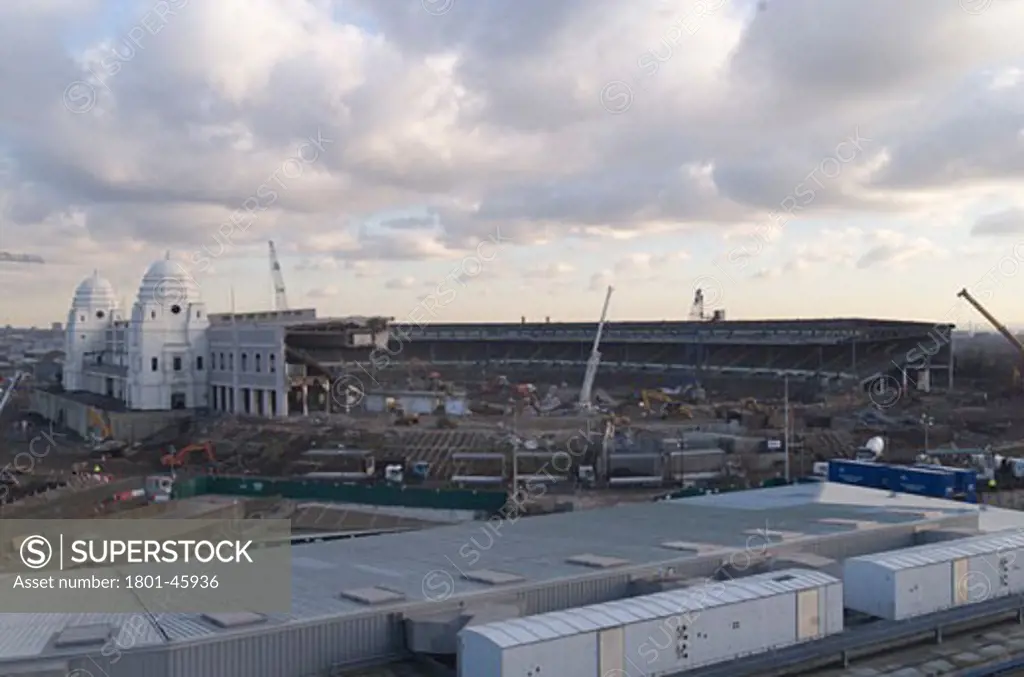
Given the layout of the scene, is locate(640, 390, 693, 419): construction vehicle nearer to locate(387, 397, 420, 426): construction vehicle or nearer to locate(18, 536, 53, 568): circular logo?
locate(387, 397, 420, 426): construction vehicle

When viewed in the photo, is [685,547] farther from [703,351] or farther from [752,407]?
[703,351]

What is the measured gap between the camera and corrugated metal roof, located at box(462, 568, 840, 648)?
364 inches

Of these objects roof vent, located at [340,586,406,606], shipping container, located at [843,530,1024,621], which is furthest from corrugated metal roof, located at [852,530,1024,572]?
roof vent, located at [340,586,406,606]

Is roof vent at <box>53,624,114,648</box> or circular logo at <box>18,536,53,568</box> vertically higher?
roof vent at <box>53,624,114,648</box>

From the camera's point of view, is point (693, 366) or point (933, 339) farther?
point (693, 366)

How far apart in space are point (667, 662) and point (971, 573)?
16.7ft

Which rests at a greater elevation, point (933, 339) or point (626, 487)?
point (933, 339)

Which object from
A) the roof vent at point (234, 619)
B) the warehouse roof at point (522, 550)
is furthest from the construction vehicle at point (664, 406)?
the roof vent at point (234, 619)

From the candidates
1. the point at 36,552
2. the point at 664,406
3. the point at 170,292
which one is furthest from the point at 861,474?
the point at 170,292

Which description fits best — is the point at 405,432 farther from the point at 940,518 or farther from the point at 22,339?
the point at 22,339

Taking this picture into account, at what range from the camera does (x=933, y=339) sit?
193 feet

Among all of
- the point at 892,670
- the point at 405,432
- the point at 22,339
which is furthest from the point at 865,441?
the point at 22,339

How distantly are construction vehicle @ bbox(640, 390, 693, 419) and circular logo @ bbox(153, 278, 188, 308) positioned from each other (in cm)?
2195

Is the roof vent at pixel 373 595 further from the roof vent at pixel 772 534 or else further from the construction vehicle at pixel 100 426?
the construction vehicle at pixel 100 426
